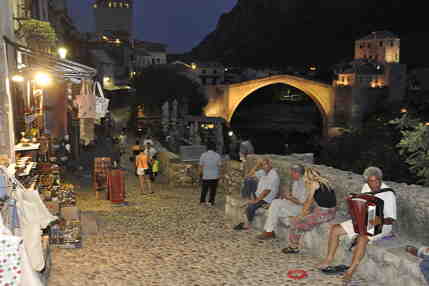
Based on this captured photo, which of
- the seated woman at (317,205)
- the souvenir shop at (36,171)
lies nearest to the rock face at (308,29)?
the souvenir shop at (36,171)

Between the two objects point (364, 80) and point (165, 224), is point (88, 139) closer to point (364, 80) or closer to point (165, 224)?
point (165, 224)

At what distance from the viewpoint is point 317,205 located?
5.50 m

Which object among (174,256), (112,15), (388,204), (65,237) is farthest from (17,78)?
(112,15)

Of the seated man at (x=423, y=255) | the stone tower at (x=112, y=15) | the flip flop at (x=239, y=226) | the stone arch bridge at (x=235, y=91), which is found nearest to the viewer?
the seated man at (x=423, y=255)

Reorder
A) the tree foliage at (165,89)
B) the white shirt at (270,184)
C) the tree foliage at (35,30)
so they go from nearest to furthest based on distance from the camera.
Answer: the white shirt at (270,184) → the tree foliage at (35,30) → the tree foliage at (165,89)

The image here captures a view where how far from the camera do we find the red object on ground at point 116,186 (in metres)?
8.73

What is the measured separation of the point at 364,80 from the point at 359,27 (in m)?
31.4

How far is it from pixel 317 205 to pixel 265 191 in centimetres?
125

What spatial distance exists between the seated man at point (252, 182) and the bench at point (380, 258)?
1732 mm

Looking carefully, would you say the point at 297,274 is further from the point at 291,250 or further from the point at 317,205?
the point at 317,205

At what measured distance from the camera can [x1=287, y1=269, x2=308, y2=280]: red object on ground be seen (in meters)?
4.88

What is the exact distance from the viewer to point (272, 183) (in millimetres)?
6629

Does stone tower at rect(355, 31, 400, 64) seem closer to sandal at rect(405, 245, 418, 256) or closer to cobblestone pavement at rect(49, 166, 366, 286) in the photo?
cobblestone pavement at rect(49, 166, 366, 286)

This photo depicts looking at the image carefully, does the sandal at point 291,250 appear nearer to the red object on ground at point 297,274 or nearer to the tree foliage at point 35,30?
the red object on ground at point 297,274
